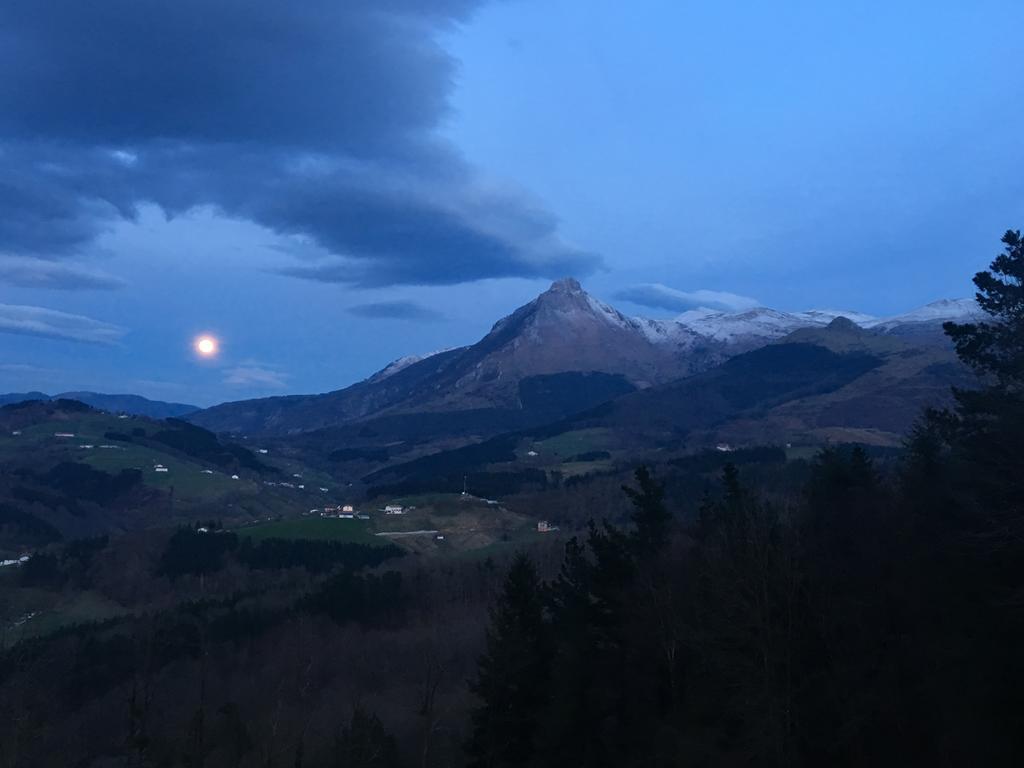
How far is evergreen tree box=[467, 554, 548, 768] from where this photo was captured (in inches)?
1355

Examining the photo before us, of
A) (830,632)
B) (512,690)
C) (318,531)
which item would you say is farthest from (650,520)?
(318,531)

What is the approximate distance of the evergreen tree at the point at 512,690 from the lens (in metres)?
34.4

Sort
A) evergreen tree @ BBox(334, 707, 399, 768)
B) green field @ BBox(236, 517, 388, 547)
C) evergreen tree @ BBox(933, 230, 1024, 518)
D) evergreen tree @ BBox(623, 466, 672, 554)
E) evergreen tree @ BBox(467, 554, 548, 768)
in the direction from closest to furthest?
evergreen tree @ BBox(933, 230, 1024, 518), evergreen tree @ BBox(467, 554, 548, 768), evergreen tree @ BBox(623, 466, 672, 554), evergreen tree @ BBox(334, 707, 399, 768), green field @ BBox(236, 517, 388, 547)

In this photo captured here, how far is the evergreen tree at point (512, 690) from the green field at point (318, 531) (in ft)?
270

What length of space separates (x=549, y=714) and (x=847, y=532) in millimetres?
12823

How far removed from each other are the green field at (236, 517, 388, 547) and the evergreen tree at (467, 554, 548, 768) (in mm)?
82444

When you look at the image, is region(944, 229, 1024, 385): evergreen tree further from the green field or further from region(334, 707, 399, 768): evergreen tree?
the green field

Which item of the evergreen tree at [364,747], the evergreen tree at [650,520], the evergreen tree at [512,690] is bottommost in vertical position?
the evergreen tree at [364,747]

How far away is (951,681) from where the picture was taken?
72.8ft

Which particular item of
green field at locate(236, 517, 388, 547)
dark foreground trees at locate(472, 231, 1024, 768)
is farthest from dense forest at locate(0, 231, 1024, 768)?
green field at locate(236, 517, 388, 547)

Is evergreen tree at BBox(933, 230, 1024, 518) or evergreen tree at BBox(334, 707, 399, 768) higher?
evergreen tree at BBox(933, 230, 1024, 518)

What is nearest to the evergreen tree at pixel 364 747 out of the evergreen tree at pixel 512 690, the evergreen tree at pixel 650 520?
the evergreen tree at pixel 512 690

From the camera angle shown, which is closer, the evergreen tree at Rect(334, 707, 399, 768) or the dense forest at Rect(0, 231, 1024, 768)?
the dense forest at Rect(0, 231, 1024, 768)

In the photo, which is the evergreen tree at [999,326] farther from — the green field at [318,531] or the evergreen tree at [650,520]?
the green field at [318,531]
